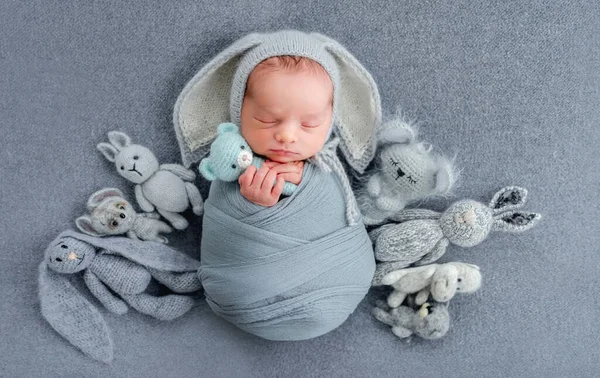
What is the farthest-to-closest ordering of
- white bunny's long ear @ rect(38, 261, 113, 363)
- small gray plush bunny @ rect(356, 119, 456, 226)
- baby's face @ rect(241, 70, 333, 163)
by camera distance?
white bunny's long ear @ rect(38, 261, 113, 363), small gray plush bunny @ rect(356, 119, 456, 226), baby's face @ rect(241, 70, 333, 163)

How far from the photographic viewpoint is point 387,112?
1196 mm

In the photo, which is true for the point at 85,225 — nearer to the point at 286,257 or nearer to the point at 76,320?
the point at 76,320

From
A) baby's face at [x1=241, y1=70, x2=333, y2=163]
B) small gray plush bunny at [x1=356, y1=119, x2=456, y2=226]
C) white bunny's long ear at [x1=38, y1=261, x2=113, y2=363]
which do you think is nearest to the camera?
baby's face at [x1=241, y1=70, x2=333, y2=163]

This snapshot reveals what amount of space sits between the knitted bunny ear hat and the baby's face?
4cm

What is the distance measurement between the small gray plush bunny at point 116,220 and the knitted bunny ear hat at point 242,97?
156mm

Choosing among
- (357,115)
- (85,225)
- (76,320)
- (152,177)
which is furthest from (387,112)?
(76,320)

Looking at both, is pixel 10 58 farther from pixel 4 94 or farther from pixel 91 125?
pixel 91 125

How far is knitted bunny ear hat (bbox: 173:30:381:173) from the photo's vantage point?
3.40 ft

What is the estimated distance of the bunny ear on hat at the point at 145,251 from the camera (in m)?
1.16

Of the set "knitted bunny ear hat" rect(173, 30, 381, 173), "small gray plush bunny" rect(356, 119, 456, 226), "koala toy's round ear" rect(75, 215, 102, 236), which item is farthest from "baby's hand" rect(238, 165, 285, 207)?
"koala toy's round ear" rect(75, 215, 102, 236)

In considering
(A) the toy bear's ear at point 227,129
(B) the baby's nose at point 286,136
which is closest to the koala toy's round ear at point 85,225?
(A) the toy bear's ear at point 227,129

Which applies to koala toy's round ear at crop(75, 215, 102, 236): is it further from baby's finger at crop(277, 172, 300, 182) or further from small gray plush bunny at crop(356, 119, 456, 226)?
small gray plush bunny at crop(356, 119, 456, 226)

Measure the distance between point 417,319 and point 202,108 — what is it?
0.63m

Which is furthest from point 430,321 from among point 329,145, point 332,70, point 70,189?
point 70,189
